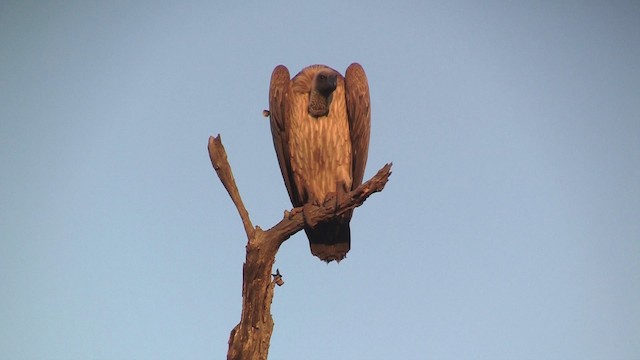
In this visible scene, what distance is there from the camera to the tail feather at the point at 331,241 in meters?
7.93

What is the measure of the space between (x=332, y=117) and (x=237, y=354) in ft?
9.78

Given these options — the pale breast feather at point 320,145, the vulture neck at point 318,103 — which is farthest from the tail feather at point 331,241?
the vulture neck at point 318,103

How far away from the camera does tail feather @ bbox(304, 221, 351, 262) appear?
26.0 ft

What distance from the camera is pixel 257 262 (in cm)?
648

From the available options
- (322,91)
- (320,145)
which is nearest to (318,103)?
(322,91)

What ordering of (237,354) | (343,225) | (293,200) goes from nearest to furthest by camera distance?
(237,354)
(343,225)
(293,200)

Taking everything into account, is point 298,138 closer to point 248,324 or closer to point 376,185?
point 376,185

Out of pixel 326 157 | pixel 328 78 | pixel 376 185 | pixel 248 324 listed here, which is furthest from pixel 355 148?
pixel 248 324

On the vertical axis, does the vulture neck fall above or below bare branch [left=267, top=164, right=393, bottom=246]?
above

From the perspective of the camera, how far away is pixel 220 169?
22.1 ft

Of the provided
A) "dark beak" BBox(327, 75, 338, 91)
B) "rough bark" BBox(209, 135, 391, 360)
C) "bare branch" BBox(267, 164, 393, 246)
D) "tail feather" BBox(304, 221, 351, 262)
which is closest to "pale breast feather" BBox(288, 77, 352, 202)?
"dark beak" BBox(327, 75, 338, 91)

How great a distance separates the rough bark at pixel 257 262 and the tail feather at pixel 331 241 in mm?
899

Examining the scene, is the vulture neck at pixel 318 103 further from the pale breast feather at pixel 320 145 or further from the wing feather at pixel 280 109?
the wing feather at pixel 280 109

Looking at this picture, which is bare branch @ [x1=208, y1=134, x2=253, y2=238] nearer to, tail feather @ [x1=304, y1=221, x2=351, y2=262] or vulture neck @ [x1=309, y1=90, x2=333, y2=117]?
tail feather @ [x1=304, y1=221, x2=351, y2=262]
